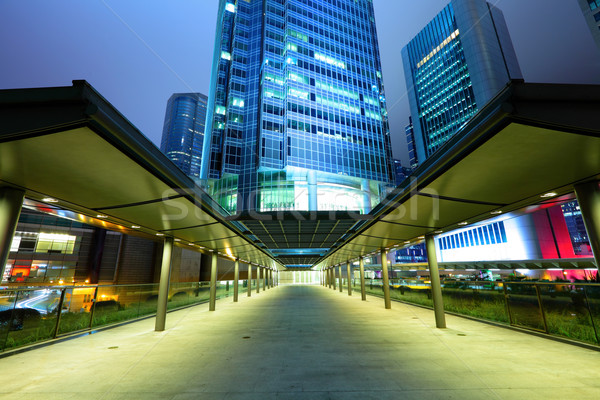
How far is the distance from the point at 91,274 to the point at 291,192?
3606 cm

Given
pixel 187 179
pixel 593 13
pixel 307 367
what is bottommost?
pixel 307 367

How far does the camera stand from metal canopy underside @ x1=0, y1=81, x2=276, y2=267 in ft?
11.8

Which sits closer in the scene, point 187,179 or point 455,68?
point 187,179

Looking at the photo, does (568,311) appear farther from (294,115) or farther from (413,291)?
(294,115)

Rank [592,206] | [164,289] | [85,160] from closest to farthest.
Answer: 1. [85,160]
2. [592,206]
3. [164,289]

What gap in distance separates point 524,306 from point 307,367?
9310 mm

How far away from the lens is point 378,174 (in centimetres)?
6506

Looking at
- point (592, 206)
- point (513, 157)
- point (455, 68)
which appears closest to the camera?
point (513, 157)

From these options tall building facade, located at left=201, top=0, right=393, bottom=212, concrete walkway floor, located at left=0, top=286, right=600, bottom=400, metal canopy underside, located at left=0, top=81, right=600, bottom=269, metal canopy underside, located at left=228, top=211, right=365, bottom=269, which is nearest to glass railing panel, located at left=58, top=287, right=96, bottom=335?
concrete walkway floor, located at left=0, top=286, right=600, bottom=400

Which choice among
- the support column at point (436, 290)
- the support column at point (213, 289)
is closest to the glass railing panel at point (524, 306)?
the support column at point (436, 290)

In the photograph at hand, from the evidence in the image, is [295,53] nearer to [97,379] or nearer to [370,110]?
[370,110]

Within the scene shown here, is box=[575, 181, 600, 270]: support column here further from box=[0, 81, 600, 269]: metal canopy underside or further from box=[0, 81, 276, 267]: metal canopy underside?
box=[0, 81, 276, 267]: metal canopy underside

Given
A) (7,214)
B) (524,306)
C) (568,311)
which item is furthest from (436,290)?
(7,214)

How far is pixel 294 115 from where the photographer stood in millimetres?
58188
